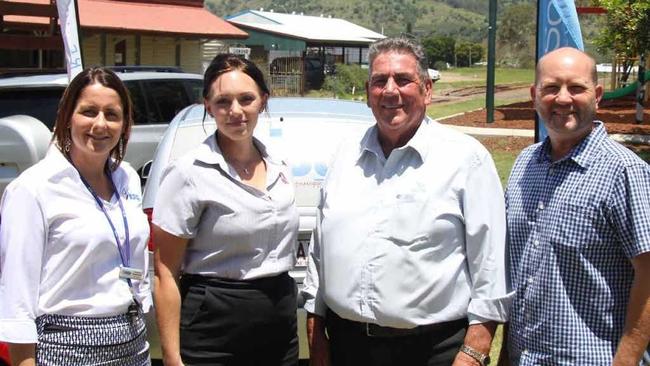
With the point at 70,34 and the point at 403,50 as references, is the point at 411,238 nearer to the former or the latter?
the point at 403,50

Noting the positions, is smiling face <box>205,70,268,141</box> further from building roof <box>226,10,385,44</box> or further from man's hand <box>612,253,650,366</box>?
building roof <box>226,10,385,44</box>

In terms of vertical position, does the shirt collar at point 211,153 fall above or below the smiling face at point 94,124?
below

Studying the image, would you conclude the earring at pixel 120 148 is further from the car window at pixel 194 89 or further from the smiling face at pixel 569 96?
the car window at pixel 194 89

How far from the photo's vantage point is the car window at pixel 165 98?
10633 millimetres

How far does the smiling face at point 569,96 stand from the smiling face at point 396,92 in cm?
46

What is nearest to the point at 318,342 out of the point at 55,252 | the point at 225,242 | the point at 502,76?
the point at 225,242

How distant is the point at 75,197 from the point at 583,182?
176cm

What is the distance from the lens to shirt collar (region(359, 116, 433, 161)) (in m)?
3.06

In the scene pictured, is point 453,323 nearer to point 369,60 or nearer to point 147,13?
point 369,60

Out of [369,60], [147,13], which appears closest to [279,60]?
[147,13]

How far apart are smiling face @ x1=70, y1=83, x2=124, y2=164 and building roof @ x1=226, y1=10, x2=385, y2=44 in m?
46.2

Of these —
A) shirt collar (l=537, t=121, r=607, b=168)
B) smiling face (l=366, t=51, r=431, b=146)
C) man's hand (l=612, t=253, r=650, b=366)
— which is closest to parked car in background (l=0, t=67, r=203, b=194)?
smiling face (l=366, t=51, r=431, b=146)

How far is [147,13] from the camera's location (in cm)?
2731

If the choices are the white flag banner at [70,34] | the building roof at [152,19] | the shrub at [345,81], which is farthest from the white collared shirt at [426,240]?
the shrub at [345,81]
